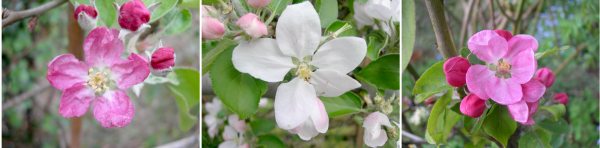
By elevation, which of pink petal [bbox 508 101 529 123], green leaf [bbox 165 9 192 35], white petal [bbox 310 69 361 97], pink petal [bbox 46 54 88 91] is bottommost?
pink petal [bbox 508 101 529 123]

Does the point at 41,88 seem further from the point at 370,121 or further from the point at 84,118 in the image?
the point at 370,121

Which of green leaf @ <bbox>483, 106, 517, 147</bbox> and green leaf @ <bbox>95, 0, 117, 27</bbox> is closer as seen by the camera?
green leaf @ <bbox>95, 0, 117, 27</bbox>

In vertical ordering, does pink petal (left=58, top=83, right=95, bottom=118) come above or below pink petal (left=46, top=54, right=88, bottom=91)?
below

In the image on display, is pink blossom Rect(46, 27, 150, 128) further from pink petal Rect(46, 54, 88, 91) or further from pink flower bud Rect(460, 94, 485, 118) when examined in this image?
pink flower bud Rect(460, 94, 485, 118)

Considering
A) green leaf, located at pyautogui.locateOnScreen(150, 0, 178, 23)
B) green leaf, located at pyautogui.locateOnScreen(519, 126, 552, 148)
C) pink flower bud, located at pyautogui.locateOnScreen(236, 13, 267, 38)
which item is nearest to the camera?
pink flower bud, located at pyautogui.locateOnScreen(236, 13, 267, 38)

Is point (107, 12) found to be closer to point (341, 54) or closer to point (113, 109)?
point (113, 109)

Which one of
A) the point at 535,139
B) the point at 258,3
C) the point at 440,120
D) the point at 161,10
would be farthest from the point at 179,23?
the point at 535,139

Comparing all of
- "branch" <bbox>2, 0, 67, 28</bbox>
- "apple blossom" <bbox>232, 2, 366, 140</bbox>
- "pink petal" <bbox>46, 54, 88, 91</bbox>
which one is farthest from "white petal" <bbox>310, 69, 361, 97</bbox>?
"branch" <bbox>2, 0, 67, 28</bbox>


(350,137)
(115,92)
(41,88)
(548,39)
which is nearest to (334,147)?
(350,137)
